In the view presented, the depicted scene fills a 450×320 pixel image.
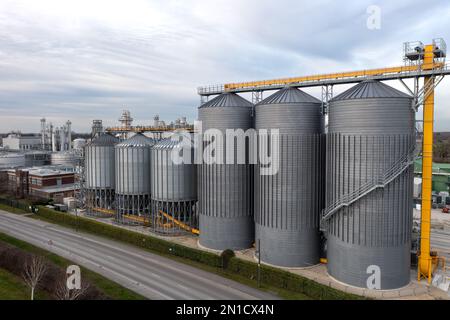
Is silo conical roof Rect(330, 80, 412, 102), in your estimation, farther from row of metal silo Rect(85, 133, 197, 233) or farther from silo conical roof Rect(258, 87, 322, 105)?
row of metal silo Rect(85, 133, 197, 233)

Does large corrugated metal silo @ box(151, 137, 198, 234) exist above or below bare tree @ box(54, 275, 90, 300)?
above

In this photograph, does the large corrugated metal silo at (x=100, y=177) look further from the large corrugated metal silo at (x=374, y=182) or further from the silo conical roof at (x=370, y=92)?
the silo conical roof at (x=370, y=92)

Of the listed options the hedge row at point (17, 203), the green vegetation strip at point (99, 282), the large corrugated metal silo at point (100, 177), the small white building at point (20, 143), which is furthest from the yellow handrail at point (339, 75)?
the small white building at point (20, 143)

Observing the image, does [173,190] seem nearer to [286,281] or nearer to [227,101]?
[227,101]

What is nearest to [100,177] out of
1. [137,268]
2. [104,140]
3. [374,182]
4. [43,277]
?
[104,140]

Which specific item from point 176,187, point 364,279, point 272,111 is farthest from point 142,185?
point 364,279

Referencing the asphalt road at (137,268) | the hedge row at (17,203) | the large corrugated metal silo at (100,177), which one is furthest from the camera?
the hedge row at (17,203)

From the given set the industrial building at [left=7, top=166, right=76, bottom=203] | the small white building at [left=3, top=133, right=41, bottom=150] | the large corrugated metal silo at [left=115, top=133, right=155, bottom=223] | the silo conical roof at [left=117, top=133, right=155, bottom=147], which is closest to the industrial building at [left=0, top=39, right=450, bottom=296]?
the large corrugated metal silo at [left=115, top=133, right=155, bottom=223]
